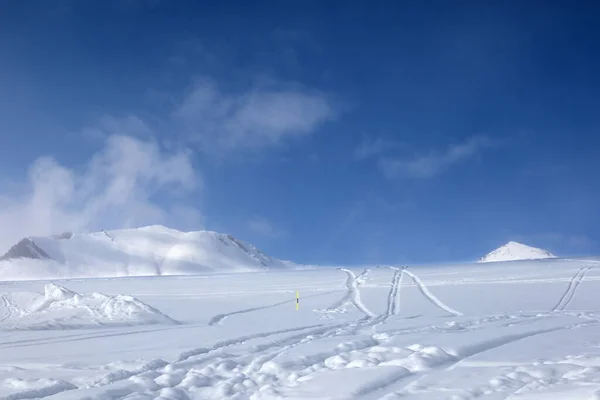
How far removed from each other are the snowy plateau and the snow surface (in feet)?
0.11

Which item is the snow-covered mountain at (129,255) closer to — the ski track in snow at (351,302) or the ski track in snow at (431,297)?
the ski track in snow at (431,297)

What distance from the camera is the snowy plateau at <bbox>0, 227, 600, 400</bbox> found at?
24.7 ft

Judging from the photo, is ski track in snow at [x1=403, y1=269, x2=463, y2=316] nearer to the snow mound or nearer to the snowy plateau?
the snowy plateau

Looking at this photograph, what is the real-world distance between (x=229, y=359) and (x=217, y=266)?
142m

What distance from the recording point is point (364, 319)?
18250 millimetres

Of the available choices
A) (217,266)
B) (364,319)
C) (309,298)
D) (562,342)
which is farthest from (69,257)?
(562,342)

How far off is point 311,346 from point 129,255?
14784 centimetres

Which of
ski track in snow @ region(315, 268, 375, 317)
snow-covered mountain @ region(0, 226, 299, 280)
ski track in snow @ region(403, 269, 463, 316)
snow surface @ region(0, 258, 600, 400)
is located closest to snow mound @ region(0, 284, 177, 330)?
snow surface @ region(0, 258, 600, 400)

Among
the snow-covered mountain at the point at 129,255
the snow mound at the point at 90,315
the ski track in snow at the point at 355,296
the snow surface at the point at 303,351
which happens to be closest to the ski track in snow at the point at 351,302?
the ski track in snow at the point at 355,296

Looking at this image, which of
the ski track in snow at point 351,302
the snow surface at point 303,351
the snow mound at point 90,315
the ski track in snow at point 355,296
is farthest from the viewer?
the ski track in snow at point 351,302

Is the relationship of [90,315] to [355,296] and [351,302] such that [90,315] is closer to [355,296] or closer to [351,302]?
[351,302]

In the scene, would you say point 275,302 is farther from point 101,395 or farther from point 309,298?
Answer: point 101,395

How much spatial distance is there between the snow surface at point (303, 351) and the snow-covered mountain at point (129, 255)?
364ft

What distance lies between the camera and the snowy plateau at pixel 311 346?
7.53 meters
